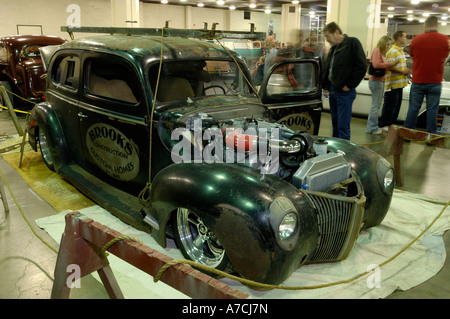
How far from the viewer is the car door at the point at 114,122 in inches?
131

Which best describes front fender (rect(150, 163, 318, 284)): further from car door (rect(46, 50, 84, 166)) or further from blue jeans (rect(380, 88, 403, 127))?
blue jeans (rect(380, 88, 403, 127))

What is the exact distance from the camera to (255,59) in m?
13.7

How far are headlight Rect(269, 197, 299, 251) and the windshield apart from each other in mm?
1496

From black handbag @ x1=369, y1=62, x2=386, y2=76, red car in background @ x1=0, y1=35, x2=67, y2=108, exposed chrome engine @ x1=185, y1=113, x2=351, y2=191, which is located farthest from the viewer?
red car in background @ x1=0, y1=35, x2=67, y2=108

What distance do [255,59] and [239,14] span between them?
1334cm

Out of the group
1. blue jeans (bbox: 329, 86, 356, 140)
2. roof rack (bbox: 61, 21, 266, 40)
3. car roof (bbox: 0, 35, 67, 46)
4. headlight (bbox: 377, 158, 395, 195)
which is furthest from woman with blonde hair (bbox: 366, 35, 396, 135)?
car roof (bbox: 0, 35, 67, 46)

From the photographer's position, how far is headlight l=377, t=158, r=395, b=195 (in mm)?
3189

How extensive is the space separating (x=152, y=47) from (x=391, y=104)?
5.44m

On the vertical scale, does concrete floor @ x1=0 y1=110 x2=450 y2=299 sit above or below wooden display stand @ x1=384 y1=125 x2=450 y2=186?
below

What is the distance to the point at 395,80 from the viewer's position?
7.01 metres

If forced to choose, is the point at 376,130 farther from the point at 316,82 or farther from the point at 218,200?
the point at 218,200

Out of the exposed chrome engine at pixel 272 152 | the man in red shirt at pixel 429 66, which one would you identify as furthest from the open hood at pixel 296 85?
the man in red shirt at pixel 429 66

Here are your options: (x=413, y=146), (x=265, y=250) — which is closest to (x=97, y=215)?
(x=265, y=250)

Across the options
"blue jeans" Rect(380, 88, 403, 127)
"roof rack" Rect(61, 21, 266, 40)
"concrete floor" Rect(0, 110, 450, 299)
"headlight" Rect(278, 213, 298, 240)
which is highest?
"roof rack" Rect(61, 21, 266, 40)
